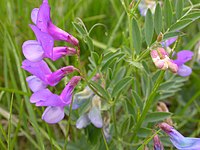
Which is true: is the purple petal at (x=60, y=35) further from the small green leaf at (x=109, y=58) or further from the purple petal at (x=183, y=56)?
the purple petal at (x=183, y=56)

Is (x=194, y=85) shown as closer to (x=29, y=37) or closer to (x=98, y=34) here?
(x=98, y=34)

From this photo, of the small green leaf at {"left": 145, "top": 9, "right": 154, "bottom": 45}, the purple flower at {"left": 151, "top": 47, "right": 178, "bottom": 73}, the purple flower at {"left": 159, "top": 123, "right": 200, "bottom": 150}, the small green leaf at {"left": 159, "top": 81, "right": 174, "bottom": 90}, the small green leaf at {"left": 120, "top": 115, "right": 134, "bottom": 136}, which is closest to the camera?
the purple flower at {"left": 151, "top": 47, "right": 178, "bottom": 73}

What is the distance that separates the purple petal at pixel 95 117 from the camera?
4.39ft

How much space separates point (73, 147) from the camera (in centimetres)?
144

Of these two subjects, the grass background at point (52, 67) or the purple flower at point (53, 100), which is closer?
the purple flower at point (53, 100)

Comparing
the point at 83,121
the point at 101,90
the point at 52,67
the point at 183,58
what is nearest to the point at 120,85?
the point at 101,90

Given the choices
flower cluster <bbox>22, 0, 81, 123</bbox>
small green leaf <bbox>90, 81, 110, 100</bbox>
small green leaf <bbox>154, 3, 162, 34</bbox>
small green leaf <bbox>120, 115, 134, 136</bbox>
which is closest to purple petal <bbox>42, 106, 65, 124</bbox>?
flower cluster <bbox>22, 0, 81, 123</bbox>

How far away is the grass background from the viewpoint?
160 centimetres

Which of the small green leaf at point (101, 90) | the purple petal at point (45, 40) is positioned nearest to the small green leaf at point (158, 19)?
the small green leaf at point (101, 90)

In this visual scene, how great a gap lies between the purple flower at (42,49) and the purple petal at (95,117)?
0.23 m

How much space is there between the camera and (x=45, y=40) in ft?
3.70

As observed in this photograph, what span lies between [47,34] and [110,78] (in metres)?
0.32

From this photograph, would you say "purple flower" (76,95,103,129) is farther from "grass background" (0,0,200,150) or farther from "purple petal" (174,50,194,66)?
"purple petal" (174,50,194,66)

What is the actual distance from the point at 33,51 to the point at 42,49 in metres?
0.03
